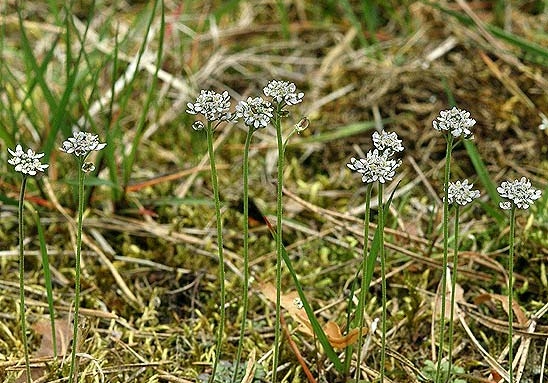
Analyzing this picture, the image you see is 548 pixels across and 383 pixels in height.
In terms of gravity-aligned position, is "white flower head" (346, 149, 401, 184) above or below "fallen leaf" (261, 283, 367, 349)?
above

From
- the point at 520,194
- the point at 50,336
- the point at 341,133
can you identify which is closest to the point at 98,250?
the point at 50,336

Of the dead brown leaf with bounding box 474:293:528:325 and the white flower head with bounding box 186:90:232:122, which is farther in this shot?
the dead brown leaf with bounding box 474:293:528:325

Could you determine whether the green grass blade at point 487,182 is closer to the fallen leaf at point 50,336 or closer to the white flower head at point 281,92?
the white flower head at point 281,92

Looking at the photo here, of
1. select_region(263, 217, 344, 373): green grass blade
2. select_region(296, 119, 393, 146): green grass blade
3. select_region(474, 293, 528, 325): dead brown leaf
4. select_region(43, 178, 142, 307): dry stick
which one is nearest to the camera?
select_region(263, 217, 344, 373): green grass blade

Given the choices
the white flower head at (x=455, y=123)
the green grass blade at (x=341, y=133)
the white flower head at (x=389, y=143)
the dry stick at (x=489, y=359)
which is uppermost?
the green grass blade at (x=341, y=133)

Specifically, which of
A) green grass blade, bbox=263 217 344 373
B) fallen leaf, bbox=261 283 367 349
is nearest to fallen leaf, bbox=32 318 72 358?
fallen leaf, bbox=261 283 367 349

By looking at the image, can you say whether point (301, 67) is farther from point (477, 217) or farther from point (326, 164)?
point (477, 217)

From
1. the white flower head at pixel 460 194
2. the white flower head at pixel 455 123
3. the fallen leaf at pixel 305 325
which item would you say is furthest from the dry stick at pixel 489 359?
the white flower head at pixel 455 123

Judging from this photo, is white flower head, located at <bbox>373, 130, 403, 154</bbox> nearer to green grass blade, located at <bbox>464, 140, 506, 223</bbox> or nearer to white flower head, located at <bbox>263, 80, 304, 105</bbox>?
white flower head, located at <bbox>263, 80, 304, 105</bbox>

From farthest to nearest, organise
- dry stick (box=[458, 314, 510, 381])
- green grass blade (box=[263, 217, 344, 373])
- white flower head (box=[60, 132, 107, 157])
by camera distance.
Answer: dry stick (box=[458, 314, 510, 381])
green grass blade (box=[263, 217, 344, 373])
white flower head (box=[60, 132, 107, 157])

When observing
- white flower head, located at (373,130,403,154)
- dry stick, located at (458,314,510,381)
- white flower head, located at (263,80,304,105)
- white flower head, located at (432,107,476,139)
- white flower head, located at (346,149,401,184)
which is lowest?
dry stick, located at (458,314,510,381)
